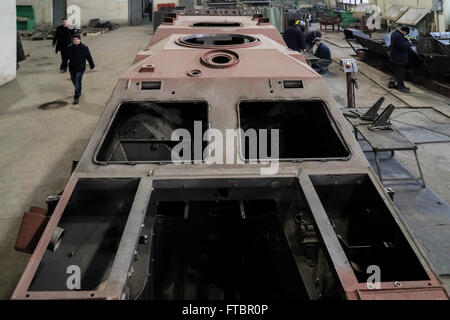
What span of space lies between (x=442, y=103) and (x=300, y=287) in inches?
297

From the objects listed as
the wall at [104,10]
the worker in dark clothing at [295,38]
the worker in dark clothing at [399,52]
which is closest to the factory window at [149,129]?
the worker in dark clothing at [295,38]

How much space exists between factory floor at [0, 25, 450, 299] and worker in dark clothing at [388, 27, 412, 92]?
1.51ft

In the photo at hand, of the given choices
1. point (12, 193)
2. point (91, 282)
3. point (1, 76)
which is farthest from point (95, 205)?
point (1, 76)

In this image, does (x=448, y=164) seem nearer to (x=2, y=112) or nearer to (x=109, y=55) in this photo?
(x=2, y=112)

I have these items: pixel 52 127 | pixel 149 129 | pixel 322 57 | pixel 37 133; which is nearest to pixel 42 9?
pixel 52 127

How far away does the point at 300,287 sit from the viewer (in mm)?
2432

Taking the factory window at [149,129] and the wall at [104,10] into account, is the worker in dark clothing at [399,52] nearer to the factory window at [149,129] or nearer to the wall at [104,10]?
the factory window at [149,129]

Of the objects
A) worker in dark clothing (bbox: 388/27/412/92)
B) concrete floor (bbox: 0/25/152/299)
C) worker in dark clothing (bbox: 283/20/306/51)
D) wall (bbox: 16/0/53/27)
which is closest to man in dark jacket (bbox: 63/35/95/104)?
concrete floor (bbox: 0/25/152/299)

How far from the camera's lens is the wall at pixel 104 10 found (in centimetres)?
2052

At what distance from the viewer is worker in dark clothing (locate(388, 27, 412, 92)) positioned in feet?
28.3

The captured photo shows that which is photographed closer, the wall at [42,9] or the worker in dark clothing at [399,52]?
the worker in dark clothing at [399,52]

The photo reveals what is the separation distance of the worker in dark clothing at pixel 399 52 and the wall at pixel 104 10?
57.5 feet

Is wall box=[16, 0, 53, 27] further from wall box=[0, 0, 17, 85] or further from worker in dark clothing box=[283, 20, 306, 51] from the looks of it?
worker in dark clothing box=[283, 20, 306, 51]

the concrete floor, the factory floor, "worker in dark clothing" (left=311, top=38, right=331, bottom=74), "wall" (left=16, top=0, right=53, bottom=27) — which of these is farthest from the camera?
"wall" (left=16, top=0, right=53, bottom=27)
